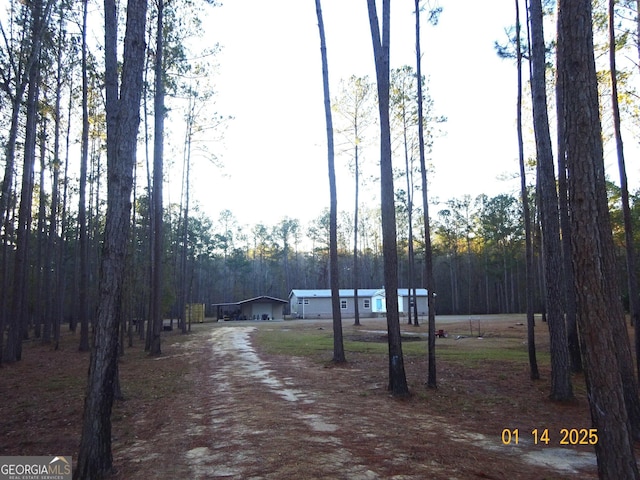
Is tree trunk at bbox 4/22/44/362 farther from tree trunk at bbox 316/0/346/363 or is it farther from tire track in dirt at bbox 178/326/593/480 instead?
tire track in dirt at bbox 178/326/593/480

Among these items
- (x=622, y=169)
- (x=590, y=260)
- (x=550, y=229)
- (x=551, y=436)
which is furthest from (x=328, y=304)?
(x=590, y=260)

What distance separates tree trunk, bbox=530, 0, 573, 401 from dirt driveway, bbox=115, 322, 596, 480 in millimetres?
2040

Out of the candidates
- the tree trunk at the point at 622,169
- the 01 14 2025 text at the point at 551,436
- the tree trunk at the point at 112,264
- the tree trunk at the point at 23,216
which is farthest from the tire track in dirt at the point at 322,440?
the tree trunk at the point at 23,216

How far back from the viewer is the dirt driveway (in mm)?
4410

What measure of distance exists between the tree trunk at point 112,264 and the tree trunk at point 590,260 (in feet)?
14.9

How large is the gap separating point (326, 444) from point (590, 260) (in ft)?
11.3

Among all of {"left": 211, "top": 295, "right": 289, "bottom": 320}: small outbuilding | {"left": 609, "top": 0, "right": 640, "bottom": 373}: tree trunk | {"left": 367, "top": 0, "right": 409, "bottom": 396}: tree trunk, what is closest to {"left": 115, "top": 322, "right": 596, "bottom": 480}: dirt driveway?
{"left": 367, "top": 0, "right": 409, "bottom": 396}: tree trunk

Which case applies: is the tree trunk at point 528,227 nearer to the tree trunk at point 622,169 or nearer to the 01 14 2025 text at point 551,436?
the tree trunk at point 622,169

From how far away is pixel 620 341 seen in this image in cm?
516

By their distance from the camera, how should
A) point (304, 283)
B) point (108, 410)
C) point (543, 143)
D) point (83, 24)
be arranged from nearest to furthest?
point (108, 410) → point (543, 143) → point (83, 24) → point (304, 283)

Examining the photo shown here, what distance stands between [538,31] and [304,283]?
66.3 metres

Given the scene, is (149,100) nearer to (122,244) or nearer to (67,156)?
(67,156)

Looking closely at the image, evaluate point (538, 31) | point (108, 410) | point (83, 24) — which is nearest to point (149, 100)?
point (83, 24)

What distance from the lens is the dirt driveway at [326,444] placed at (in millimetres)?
4410
